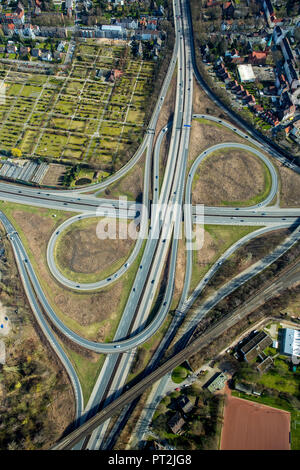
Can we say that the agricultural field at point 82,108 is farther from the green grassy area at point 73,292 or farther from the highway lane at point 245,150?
the highway lane at point 245,150

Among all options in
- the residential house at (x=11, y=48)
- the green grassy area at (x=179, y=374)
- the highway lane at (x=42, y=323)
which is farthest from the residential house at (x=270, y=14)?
the green grassy area at (x=179, y=374)

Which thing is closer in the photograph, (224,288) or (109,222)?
(224,288)

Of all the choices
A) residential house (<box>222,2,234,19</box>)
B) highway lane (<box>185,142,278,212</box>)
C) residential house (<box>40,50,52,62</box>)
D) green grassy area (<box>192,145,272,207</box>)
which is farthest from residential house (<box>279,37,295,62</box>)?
residential house (<box>40,50,52,62</box>)

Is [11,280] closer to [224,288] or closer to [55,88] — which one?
[224,288]

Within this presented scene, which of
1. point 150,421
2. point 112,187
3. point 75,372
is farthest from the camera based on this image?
point 112,187

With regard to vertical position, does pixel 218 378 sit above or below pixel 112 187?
below

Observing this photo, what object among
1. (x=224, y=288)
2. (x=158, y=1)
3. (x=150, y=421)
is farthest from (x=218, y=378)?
(x=158, y=1)
